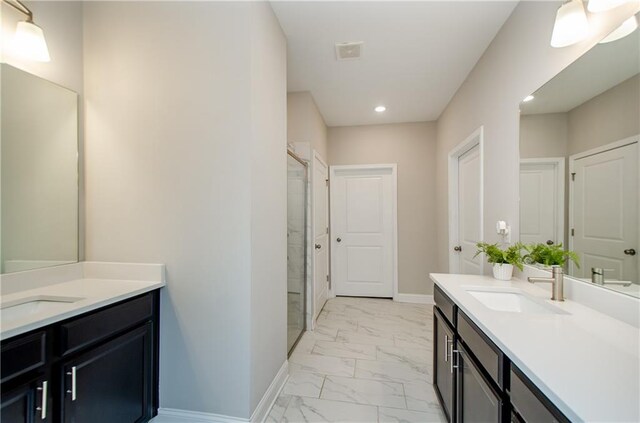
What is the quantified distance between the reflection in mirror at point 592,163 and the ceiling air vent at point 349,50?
4.36 feet

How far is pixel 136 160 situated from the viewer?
1.70m

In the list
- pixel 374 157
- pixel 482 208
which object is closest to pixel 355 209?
pixel 374 157

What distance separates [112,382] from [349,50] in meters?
2.74

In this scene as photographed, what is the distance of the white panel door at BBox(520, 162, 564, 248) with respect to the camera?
1.46 metres

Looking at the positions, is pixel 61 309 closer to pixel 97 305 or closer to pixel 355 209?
pixel 97 305

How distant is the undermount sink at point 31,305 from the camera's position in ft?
4.23

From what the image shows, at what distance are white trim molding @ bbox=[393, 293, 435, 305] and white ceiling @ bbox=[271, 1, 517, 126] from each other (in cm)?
265

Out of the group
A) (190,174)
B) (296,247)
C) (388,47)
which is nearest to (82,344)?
(190,174)

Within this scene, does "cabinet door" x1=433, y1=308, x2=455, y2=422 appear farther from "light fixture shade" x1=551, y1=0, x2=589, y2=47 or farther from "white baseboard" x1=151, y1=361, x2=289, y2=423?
"light fixture shade" x1=551, y1=0, x2=589, y2=47

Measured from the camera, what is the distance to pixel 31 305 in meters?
1.37

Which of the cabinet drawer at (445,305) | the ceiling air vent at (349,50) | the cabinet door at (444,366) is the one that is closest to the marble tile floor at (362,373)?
the cabinet door at (444,366)

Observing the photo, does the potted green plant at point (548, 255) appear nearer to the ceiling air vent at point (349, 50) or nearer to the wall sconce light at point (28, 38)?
the ceiling air vent at point (349, 50)

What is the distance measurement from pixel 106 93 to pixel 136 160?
479mm

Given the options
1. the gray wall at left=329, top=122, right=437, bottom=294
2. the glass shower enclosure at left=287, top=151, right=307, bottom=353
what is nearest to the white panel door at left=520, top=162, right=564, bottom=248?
the glass shower enclosure at left=287, top=151, right=307, bottom=353
